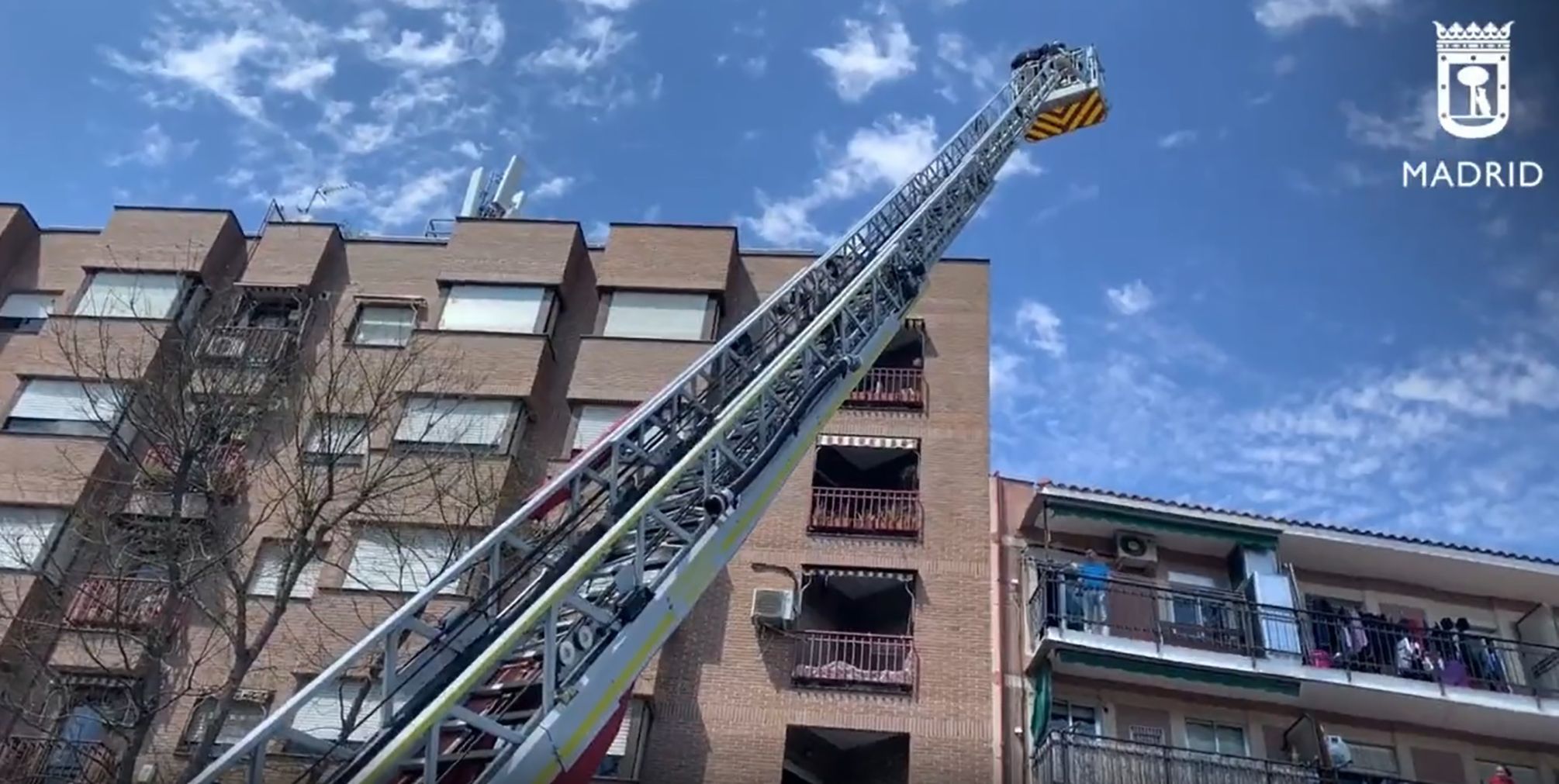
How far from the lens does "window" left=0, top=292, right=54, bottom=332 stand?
77.0 feet

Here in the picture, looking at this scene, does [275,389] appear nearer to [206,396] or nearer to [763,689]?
[206,396]

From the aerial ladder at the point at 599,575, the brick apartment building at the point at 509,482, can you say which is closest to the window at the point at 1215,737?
the brick apartment building at the point at 509,482

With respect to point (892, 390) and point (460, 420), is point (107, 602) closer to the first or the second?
point (460, 420)

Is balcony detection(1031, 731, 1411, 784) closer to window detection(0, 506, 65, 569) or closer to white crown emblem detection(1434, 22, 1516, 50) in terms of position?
white crown emblem detection(1434, 22, 1516, 50)

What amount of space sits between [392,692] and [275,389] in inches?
472

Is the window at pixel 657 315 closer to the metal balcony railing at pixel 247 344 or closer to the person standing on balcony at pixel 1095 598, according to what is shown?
the metal balcony railing at pixel 247 344

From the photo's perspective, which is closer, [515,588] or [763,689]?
[515,588]

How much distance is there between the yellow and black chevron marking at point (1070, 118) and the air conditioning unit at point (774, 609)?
29.2ft

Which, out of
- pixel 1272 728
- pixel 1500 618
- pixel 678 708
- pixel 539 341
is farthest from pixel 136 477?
pixel 1500 618

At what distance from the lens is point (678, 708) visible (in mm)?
17672

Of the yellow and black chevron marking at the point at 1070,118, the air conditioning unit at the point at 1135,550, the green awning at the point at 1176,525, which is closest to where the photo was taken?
the green awning at the point at 1176,525

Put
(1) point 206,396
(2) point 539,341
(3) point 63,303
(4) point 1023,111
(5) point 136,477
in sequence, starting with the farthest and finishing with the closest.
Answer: (3) point 63,303, (2) point 539,341, (5) point 136,477, (4) point 1023,111, (1) point 206,396

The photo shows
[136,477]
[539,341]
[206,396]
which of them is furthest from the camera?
[539,341]

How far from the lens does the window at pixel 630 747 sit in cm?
1691
